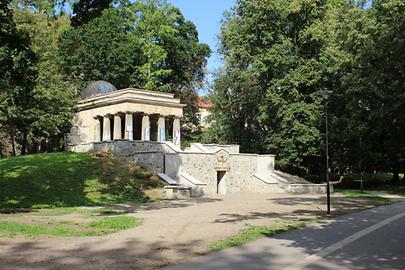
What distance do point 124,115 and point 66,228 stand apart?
29.6 m

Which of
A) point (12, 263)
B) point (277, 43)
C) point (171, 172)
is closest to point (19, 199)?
point (171, 172)

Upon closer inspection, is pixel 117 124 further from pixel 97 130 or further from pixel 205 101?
pixel 205 101

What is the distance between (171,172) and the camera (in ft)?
111

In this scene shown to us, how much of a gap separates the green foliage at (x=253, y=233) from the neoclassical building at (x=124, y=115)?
26.5 meters

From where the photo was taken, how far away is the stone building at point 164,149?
34.0 metres

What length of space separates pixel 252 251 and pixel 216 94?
4403 cm

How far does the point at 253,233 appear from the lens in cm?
1352

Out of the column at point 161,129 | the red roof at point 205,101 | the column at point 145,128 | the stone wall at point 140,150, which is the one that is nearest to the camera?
the stone wall at point 140,150

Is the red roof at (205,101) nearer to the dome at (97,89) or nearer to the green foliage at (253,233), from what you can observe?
the dome at (97,89)

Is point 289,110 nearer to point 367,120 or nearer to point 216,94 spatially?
point 367,120

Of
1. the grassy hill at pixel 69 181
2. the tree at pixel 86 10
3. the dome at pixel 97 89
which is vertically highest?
the dome at pixel 97 89

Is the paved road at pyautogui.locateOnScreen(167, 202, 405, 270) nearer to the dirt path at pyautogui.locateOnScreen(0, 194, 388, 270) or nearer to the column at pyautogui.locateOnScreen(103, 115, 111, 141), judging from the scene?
the dirt path at pyautogui.locateOnScreen(0, 194, 388, 270)

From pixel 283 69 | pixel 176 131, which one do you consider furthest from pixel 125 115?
Answer: pixel 283 69

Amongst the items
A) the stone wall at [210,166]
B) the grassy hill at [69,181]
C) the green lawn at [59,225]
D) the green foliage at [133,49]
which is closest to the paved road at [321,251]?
the green lawn at [59,225]
